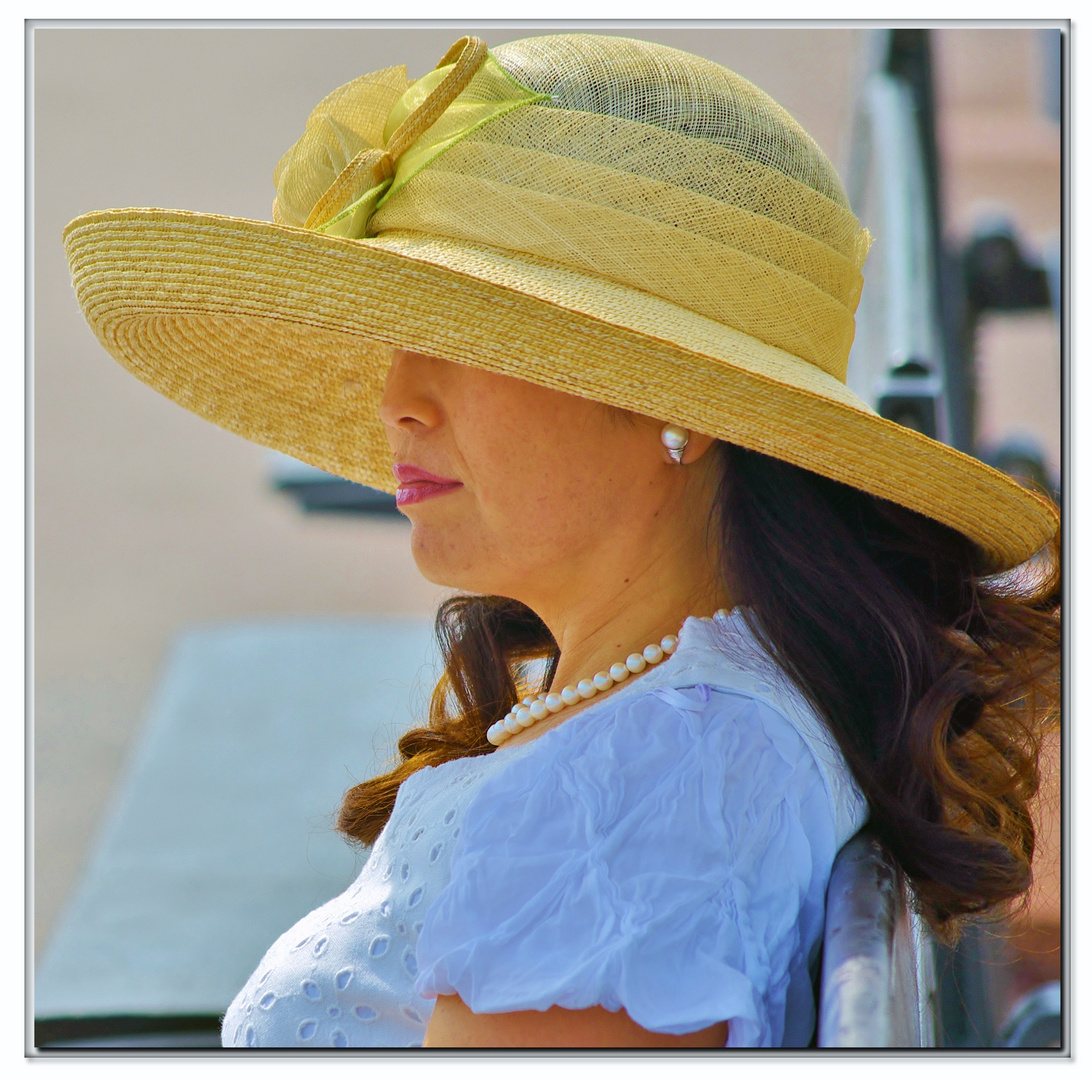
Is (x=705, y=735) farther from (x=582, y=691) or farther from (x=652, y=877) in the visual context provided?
(x=582, y=691)

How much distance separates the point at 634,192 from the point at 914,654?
486mm

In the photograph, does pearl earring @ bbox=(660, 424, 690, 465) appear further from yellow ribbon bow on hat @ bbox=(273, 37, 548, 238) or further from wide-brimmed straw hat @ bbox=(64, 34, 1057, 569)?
yellow ribbon bow on hat @ bbox=(273, 37, 548, 238)

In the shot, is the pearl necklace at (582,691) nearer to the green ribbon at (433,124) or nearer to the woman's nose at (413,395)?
the woman's nose at (413,395)

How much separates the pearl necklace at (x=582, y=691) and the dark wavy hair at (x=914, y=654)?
0.09m

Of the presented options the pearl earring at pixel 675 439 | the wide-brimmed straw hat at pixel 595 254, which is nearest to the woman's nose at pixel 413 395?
the wide-brimmed straw hat at pixel 595 254

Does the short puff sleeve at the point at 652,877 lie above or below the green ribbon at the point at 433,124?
below

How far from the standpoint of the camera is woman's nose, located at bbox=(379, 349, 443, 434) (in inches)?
52.8

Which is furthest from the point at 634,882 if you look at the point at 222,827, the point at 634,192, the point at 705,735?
the point at 222,827

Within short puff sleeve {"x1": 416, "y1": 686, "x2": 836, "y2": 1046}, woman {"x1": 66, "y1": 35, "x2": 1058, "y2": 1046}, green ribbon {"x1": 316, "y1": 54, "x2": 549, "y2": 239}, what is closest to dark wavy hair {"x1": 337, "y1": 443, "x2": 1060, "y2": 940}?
woman {"x1": 66, "y1": 35, "x2": 1058, "y2": 1046}

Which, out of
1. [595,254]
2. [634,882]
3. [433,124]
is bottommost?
[634,882]

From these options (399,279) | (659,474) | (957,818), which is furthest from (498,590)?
(957,818)

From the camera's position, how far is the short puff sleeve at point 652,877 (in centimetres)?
96

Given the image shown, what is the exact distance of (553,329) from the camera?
1.13m

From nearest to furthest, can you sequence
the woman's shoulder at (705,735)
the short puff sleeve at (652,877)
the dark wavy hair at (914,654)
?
the short puff sleeve at (652,877) → the woman's shoulder at (705,735) → the dark wavy hair at (914,654)
